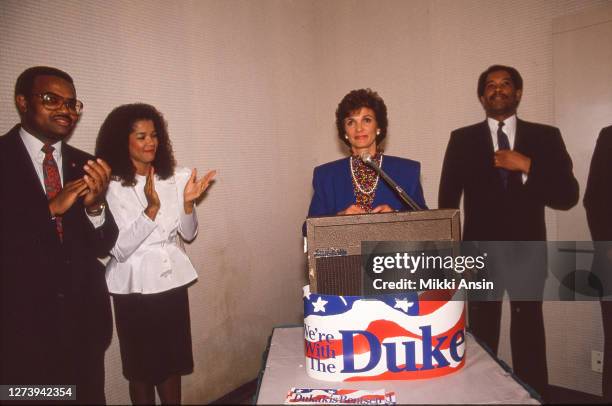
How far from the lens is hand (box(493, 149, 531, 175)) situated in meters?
2.58

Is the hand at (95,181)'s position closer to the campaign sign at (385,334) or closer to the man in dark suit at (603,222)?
the campaign sign at (385,334)

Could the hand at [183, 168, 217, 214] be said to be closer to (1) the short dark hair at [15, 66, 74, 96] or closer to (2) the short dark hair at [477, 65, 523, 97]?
(1) the short dark hair at [15, 66, 74, 96]

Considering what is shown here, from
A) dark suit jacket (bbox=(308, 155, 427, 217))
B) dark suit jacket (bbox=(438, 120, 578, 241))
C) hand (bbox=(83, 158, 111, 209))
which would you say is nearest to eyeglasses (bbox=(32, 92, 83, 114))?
hand (bbox=(83, 158, 111, 209))

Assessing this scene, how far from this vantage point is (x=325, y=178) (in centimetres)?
220

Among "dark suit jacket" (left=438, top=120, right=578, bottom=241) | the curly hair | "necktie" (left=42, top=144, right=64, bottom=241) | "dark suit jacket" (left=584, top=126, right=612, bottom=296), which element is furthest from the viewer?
"dark suit jacket" (left=438, top=120, right=578, bottom=241)

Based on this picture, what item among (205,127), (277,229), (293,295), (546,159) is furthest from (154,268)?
(546,159)

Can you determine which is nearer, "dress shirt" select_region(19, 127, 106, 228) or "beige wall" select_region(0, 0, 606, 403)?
"dress shirt" select_region(19, 127, 106, 228)

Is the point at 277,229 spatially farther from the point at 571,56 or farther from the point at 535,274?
the point at 571,56

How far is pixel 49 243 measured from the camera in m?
1.75

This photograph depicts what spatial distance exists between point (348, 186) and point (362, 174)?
0.10 meters

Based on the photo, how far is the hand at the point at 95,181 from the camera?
1901 mm

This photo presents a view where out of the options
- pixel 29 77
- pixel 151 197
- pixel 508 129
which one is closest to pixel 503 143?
pixel 508 129

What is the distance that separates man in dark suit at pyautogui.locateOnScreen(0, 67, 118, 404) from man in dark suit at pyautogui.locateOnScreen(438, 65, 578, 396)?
226cm

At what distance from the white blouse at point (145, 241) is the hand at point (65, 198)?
0.63ft
